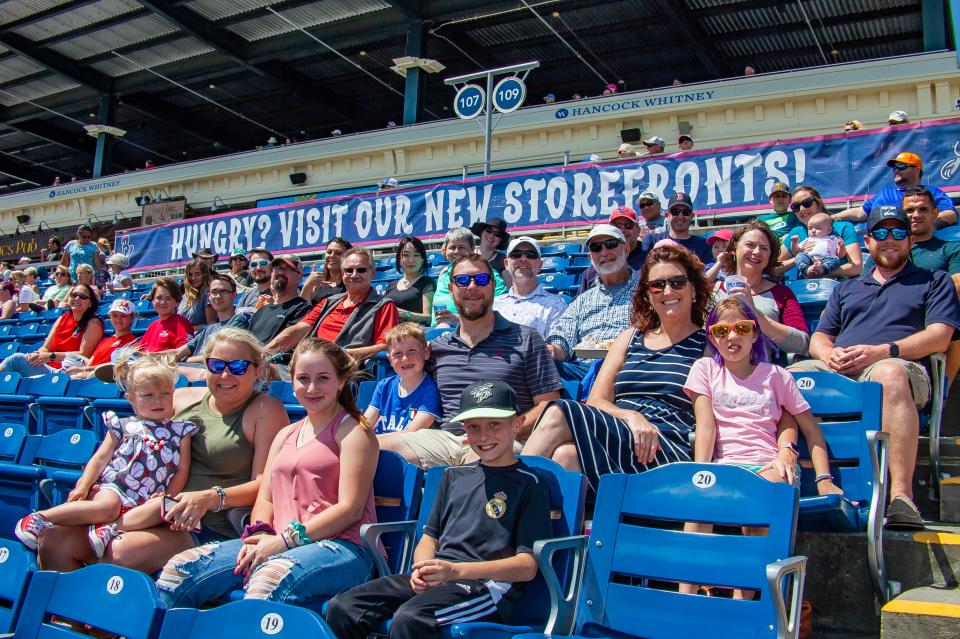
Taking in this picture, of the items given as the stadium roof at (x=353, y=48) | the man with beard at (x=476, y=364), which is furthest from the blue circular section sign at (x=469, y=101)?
the man with beard at (x=476, y=364)

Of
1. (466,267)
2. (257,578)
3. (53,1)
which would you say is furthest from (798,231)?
(53,1)

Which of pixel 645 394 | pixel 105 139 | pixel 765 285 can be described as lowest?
pixel 645 394

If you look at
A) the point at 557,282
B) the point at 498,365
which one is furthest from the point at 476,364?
the point at 557,282

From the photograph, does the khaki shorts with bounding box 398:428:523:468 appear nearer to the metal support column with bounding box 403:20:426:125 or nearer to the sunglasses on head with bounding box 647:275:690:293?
the sunglasses on head with bounding box 647:275:690:293

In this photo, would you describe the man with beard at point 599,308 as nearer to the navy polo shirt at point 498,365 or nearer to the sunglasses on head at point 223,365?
the navy polo shirt at point 498,365

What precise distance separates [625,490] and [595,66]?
17486 millimetres

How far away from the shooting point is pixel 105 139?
831 inches

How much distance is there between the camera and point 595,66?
18.5 meters

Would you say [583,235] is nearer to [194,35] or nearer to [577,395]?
[577,395]

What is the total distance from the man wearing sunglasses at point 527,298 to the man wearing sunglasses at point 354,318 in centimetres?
72

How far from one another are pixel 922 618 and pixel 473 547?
47.2 inches

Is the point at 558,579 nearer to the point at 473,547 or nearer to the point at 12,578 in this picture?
the point at 473,547

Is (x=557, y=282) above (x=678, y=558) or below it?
above

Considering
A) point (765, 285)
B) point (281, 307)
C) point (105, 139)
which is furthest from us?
point (105, 139)
